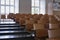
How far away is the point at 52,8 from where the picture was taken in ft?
36.2

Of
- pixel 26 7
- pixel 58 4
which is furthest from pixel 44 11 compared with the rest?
pixel 58 4

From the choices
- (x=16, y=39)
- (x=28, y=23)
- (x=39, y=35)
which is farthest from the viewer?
(x=28, y=23)

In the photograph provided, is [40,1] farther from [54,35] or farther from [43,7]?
[54,35]

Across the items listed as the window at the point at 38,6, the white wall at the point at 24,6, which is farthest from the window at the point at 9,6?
the window at the point at 38,6

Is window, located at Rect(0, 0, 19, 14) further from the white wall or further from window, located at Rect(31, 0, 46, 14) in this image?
window, located at Rect(31, 0, 46, 14)

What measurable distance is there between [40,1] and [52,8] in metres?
4.19

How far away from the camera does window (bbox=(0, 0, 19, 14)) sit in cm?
1349

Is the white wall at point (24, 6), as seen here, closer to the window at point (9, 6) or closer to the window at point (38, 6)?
the window at point (9, 6)

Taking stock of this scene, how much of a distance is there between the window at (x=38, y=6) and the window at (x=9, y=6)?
1862 millimetres

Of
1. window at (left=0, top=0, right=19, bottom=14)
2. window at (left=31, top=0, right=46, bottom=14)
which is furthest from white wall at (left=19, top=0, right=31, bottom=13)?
window at (left=31, top=0, right=46, bottom=14)

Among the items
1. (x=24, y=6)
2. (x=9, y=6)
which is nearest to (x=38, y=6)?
(x=24, y=6)

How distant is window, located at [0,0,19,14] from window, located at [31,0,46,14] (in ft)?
6.11

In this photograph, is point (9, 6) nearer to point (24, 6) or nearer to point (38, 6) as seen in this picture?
point (24, 6)

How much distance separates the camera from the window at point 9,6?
13491 millimetres
